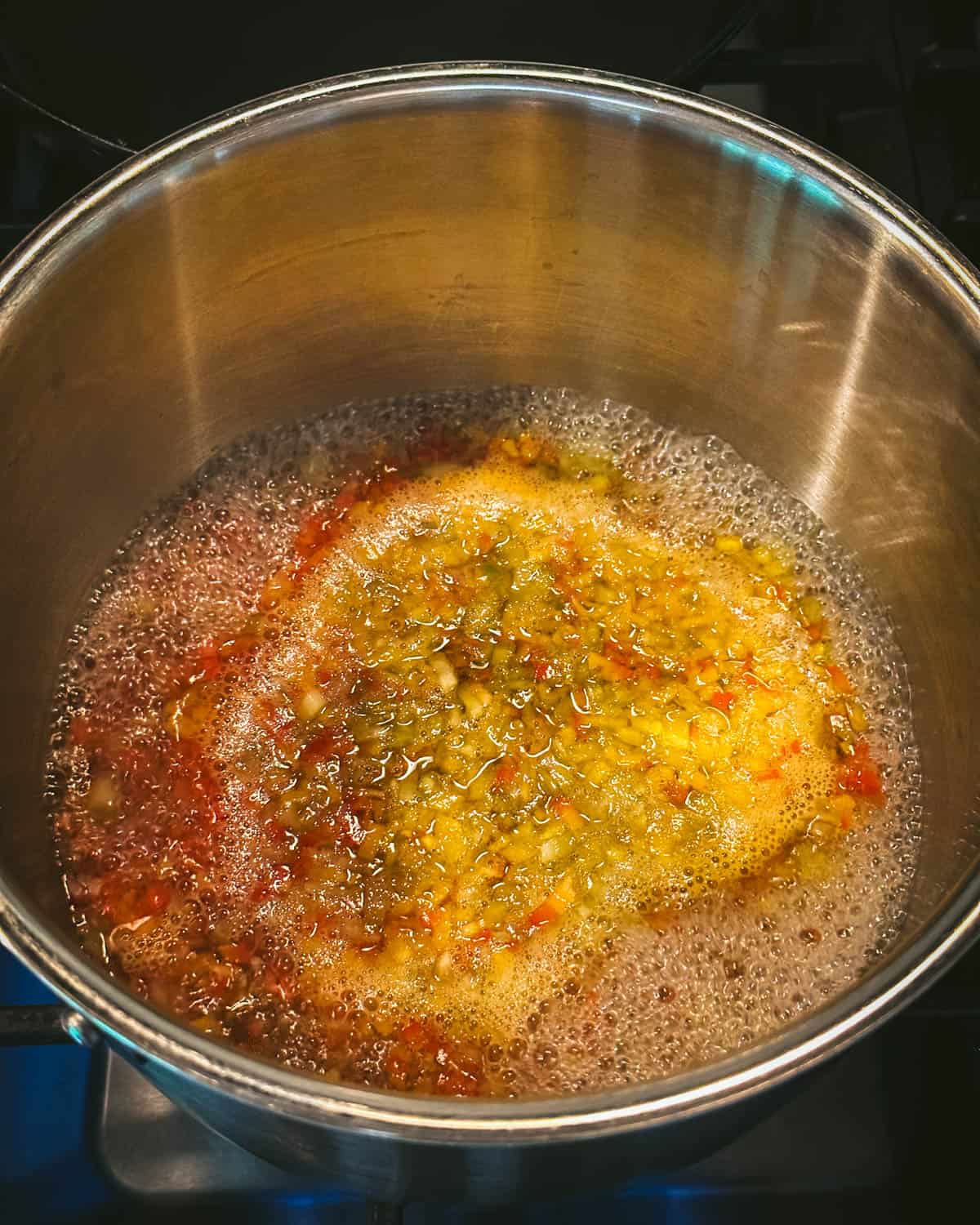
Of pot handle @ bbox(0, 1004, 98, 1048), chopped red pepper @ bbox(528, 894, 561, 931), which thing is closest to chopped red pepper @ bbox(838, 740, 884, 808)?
chopped red pepper @ bbox(528, 894, 561, 931)

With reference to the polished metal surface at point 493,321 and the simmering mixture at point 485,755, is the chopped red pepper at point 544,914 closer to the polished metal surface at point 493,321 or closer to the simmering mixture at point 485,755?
the simmering mixture at point 485,755

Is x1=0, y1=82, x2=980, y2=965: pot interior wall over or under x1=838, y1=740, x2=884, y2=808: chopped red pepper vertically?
over

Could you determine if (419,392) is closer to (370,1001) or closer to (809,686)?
(809,686)

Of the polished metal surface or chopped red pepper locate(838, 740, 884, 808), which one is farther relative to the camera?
chopped red pepper locate(838, 740, 884, 808)

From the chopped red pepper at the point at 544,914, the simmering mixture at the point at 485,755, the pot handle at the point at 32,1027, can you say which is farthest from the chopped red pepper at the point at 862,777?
the pot handle at the point at 32,1027

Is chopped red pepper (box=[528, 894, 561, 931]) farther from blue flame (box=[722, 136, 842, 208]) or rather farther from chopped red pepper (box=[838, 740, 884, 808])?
blue flame (box=[722, 136, 842, 208])

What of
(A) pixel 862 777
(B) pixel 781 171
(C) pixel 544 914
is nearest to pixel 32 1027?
(C) pixel 544 914
